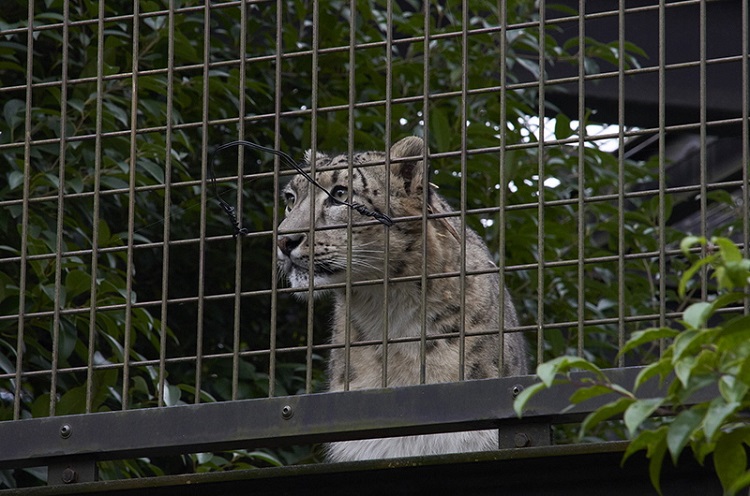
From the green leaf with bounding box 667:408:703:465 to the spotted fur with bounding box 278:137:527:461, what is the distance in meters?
3.21

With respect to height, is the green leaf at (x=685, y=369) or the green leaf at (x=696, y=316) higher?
the green leaf at (x=696, y=316)

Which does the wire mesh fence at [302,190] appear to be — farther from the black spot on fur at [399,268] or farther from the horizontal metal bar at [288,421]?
the horizontal metal bar at [288,421]

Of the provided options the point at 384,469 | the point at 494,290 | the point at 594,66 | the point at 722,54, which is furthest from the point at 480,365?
the point at 722,54

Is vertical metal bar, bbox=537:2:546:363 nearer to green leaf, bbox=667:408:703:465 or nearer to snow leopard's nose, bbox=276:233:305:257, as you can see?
green leaf, bbox=667:408:703:465

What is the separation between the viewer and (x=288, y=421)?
378 cm

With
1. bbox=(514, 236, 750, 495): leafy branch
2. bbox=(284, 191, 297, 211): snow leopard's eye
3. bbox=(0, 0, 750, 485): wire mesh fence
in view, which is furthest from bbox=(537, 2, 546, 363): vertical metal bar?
bbox=(284, 191, 297, 211): snow leopard's eye

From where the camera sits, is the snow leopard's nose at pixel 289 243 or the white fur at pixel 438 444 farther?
the snow leopard's nose at pixel 289 243

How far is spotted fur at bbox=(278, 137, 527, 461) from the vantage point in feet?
17.9

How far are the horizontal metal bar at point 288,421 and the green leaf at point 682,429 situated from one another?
4.43ft

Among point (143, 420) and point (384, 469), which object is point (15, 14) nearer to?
point (143, 420)

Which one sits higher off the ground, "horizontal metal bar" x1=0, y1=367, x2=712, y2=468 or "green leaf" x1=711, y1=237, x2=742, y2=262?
"green leaf" x1=711, y1=237, x2=742, y2=262

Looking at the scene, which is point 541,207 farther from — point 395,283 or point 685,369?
point 395,283

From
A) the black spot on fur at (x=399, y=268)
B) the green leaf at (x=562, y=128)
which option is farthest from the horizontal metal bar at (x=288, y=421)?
the green leaf at (x=562, y=128)

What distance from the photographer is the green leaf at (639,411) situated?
209 centimetres
